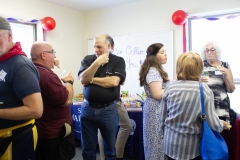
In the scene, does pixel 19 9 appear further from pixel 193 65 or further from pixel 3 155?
pixel 193 65

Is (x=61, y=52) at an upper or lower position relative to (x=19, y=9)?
lower

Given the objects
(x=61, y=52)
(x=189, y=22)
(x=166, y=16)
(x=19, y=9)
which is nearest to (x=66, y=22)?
(x=61, y=52)

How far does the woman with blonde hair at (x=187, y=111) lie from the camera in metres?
1.30

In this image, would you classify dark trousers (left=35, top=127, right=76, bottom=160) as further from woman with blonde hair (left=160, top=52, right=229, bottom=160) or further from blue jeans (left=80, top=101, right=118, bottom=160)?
woman with blonde hair (left=160, top=52, right=229, bottom=160)

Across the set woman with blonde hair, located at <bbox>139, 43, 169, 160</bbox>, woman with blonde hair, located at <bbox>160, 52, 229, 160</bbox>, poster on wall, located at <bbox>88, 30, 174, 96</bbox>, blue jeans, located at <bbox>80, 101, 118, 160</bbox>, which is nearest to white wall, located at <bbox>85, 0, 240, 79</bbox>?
poster on wall, located at <bbox>88, 30, 174, 96</bbox>

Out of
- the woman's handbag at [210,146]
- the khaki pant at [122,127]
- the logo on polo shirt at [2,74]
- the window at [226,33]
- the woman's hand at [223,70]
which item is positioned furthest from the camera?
the window at [226,33]

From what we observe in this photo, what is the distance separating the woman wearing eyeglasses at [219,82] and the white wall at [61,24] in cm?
262

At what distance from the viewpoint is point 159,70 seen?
5.96 feet

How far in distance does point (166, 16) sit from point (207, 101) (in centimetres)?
240

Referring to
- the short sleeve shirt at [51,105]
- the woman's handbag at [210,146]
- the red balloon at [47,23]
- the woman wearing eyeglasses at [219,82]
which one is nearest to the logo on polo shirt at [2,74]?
the short sleeve shirt at [51,105]

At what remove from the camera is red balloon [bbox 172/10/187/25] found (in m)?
3.05

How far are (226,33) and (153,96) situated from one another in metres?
2.06

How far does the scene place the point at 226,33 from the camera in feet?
10.2

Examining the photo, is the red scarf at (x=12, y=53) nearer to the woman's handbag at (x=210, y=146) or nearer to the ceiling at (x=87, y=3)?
the woman's handbag at (x=210, y=146)
